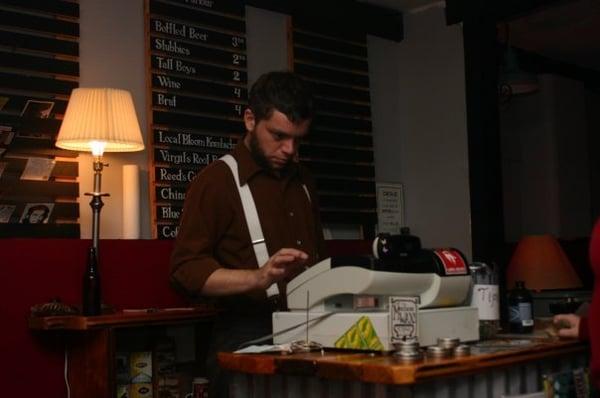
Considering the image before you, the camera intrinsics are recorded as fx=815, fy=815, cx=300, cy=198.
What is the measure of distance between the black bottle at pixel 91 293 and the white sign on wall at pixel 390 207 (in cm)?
208

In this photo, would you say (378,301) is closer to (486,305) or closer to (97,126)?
(486,305)

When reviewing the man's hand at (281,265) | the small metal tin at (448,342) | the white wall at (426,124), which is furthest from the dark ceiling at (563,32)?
the small metal tin at (448,342)

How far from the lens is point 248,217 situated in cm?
276

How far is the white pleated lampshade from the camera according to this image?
3.18 metres

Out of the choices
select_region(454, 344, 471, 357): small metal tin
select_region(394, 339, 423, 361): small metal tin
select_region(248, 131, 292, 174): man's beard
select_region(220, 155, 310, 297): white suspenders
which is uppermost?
select_region(248, 131, 292, 174): man's beard

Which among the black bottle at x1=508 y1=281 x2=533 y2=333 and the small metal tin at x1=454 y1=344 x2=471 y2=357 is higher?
the black bottle at x1=508 y1=281 x2=533 y2=333

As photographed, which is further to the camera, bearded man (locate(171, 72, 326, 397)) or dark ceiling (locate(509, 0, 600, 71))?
dark ceiling (locate(509, 0, 600, 71))

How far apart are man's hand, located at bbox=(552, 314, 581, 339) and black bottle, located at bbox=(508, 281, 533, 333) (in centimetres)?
20

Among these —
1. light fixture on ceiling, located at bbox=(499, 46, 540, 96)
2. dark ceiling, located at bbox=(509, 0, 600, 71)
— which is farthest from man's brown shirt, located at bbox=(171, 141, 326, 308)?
dark ceiling, located at bbox=(509, 0, 600, 71)

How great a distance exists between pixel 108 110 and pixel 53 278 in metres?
0.70

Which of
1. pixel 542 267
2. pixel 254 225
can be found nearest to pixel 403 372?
pixel 254 225

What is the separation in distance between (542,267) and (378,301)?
2.45 meters

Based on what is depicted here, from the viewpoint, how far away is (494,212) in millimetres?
4617

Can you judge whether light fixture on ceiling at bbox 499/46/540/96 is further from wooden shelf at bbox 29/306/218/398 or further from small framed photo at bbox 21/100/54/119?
small framed photo at bbox 21/100/54/119
